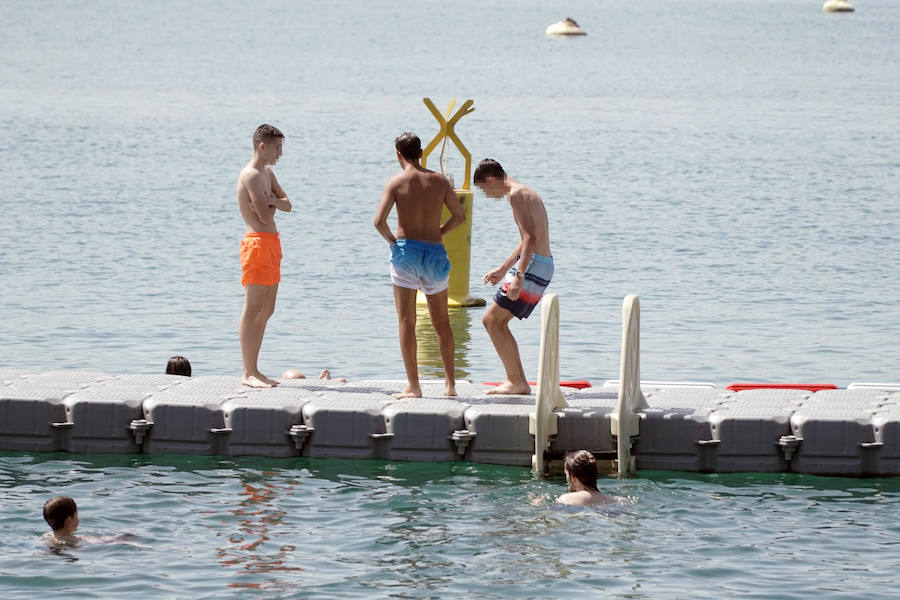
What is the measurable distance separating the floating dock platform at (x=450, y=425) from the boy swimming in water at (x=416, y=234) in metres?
0.60

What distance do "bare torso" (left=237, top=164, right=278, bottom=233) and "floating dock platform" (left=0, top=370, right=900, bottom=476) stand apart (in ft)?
4.23

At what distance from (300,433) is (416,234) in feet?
Answer: 5.54

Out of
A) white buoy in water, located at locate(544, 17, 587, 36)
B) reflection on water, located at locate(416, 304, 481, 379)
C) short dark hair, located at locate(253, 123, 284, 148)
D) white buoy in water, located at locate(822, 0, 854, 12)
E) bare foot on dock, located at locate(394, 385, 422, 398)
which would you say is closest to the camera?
short dark hair, located at locate(253, 123, 284, 148)

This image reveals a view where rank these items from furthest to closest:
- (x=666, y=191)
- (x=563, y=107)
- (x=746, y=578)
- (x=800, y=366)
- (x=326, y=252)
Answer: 1. (x=563, y=107)
2. (x=666, y=191)
3. (x=326, y=252)
4. (x=800, y=366)
5. (x=746, y=578)

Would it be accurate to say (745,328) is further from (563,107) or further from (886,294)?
(563,107)

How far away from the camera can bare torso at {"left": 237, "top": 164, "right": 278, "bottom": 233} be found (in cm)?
1109

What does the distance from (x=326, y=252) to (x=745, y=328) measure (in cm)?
1018

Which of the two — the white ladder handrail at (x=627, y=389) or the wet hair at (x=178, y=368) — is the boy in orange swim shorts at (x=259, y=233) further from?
the white ladder handrail at (x=627, y=389)

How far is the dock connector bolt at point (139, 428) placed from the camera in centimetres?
1105

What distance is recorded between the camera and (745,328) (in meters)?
19.8

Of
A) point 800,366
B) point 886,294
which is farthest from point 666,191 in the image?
point 800,366

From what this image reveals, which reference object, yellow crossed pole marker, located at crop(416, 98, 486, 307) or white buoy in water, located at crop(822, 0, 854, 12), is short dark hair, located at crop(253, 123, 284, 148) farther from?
white buoy in water, located at crop(822, 0, 854, 12)

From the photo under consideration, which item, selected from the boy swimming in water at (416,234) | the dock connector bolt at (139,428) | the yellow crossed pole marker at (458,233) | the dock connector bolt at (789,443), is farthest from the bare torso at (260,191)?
the yellow crossed pole marker at (458,233)

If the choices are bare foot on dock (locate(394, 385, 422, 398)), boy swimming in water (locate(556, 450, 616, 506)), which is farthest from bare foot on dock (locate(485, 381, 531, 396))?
boy swimming in water (locate(556, 450, 616, 506))
